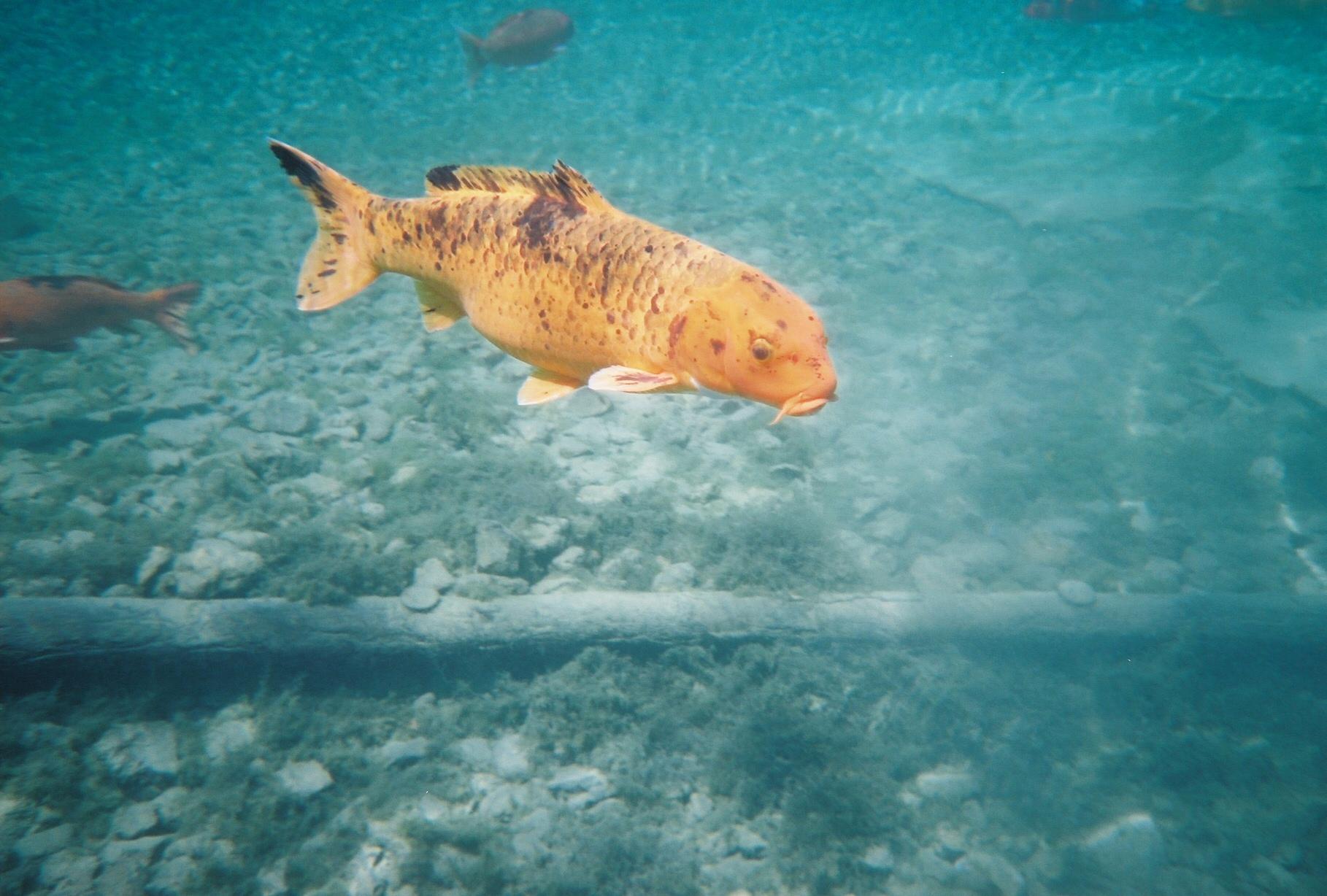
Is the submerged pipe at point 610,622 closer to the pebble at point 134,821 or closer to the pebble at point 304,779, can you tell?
the pebble at point 304,779

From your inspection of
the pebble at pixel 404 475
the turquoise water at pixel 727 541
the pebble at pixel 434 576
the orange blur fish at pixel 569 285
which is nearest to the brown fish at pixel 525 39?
the turquoise water at pixel 727 541

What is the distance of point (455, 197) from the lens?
2408mm

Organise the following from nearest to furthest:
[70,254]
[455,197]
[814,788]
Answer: [455,197]
[814,788]
[70,254]

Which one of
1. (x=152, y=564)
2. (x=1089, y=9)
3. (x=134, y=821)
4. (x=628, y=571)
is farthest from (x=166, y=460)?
(x=1089, y=9)

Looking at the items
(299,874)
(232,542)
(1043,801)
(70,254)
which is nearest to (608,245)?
(299,874)

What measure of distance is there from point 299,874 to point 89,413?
193 inches

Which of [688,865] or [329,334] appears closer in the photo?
[688,865]

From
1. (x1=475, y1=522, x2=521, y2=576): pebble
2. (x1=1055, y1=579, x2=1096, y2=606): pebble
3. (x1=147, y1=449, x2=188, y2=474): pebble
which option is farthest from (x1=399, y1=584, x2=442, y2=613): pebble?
(x1=1055, y1=579, x2=1096, y2=606): pebble

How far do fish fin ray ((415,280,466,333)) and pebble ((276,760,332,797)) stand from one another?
2.90 metres

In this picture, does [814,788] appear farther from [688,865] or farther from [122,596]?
[122,596]

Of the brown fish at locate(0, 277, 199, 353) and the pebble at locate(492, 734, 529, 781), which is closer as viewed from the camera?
the pebble at locate(492, 734, 529, 781)

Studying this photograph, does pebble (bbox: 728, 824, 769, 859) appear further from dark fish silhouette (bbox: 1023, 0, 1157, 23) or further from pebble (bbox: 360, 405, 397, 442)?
dark fish silhouette (bbox: 1023, 0, 1157, 23)

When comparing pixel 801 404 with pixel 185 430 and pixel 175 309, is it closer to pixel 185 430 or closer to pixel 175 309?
pixel 185 430

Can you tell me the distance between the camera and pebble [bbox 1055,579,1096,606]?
5223 mm
